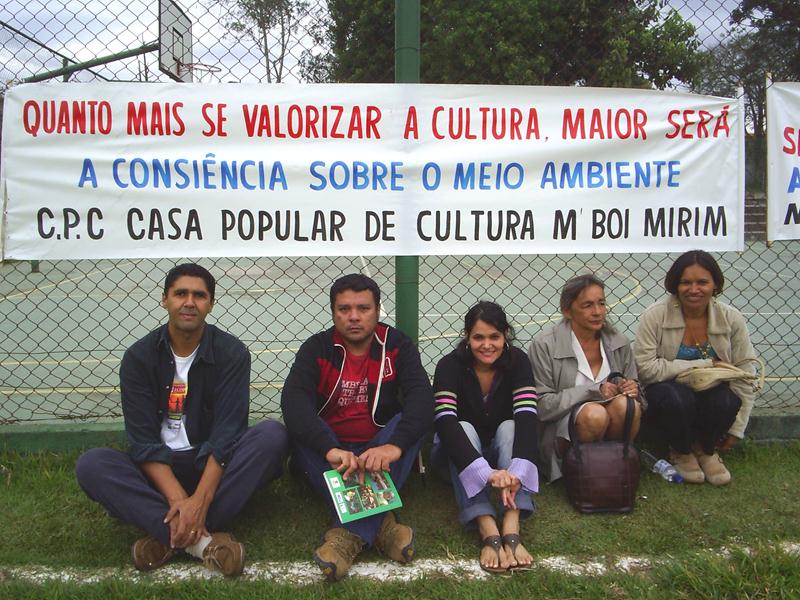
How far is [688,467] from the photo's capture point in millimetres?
3252

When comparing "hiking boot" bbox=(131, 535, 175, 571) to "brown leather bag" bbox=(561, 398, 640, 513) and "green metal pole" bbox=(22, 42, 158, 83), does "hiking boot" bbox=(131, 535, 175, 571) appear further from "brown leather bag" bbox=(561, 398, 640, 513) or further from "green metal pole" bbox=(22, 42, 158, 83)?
"green metal pole" bbox=(22, 42, 158, 83)

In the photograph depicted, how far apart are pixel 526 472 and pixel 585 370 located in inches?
28.0

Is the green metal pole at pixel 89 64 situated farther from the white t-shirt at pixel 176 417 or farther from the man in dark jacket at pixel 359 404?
the man in dark jacket at pixel 359 404

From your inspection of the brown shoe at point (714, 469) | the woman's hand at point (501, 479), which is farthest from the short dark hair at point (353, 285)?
the brown shoe at point (714, 469)

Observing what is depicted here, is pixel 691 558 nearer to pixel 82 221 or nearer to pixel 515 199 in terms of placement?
pixel 515 199

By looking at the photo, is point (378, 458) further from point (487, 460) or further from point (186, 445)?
point (186, 445)

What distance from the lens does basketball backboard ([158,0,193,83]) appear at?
354 cm

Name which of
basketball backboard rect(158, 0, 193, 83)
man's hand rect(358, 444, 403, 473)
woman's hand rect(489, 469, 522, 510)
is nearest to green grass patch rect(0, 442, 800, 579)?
woman's hand rect(489, 469, 522, 510)

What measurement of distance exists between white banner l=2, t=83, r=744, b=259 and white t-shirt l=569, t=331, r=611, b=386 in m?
0.52

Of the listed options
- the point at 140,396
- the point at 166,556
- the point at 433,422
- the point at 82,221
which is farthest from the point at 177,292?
the point at 433,422

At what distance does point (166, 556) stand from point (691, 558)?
2.04m

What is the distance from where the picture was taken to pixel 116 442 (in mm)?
3516

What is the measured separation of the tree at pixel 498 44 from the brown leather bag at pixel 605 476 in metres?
2.16

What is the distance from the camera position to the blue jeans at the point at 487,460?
271 cm
